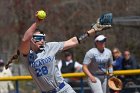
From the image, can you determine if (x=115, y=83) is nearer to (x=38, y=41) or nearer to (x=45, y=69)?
(x=45, y=69)

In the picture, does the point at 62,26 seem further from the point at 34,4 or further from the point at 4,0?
the point at 4,0

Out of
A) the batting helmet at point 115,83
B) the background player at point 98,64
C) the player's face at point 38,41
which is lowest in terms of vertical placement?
the batting helmet at point 115,83

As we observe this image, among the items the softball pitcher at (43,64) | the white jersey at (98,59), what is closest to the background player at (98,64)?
the white jersey at (98,59)

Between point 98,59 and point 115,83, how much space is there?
85 centimetres

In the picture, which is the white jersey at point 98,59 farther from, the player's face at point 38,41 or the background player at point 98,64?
the player's face at point 38,41

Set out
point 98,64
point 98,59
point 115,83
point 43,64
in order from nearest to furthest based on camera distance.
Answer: point 43,64 → point 98,59 → point 98,64 → point 115,83

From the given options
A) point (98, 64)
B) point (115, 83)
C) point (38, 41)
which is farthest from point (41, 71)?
point (115, 83)

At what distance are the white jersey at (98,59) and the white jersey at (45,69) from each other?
10.4 feet

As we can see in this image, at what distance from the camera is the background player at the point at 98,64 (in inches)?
493

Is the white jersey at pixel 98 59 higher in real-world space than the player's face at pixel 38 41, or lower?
lower

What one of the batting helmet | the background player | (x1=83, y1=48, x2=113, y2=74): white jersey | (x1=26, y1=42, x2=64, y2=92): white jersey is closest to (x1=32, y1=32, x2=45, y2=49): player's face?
(x1=26, y1=42, x2=64, y2=92): white jersey

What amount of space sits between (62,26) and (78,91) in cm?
1479

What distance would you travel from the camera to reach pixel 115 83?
1310cm

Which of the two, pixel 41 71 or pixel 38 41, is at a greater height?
pixel 38 41
